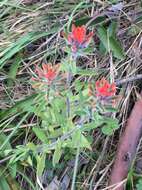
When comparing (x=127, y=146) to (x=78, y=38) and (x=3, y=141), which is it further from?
(x=78, y=38)

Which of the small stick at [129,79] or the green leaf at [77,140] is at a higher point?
the small stick at [129,79]

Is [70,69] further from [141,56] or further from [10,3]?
[10,3]

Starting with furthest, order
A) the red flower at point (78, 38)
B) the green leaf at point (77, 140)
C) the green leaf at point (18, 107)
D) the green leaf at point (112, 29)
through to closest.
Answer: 1. the green leaf at point (112, 29)
2. the green leaf at point (18, 107)
3. the green leaf at point (77, 140)
4. the red flower at point (78, 38)

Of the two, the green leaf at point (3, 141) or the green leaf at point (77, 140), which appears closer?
the green leaf at point (77, 140)

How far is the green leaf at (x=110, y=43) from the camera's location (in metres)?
1.68

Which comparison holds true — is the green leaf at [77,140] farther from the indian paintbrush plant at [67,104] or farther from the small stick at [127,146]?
the small stick at [127,146]

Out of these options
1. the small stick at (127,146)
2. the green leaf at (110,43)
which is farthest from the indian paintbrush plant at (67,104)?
the green leaf at (110,43)

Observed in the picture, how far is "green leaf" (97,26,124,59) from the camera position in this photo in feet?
5.52

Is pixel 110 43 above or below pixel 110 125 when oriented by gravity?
above

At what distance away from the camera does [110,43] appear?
1.71 m

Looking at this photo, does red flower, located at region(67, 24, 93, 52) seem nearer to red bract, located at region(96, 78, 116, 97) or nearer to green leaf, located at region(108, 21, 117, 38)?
red bract, located at region(96, 78, 116, 97)

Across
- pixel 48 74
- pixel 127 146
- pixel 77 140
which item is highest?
pixel 48 74

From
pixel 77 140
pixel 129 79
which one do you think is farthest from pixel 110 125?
pixel 129 79

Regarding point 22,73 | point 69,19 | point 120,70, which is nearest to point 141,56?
point 120,70
